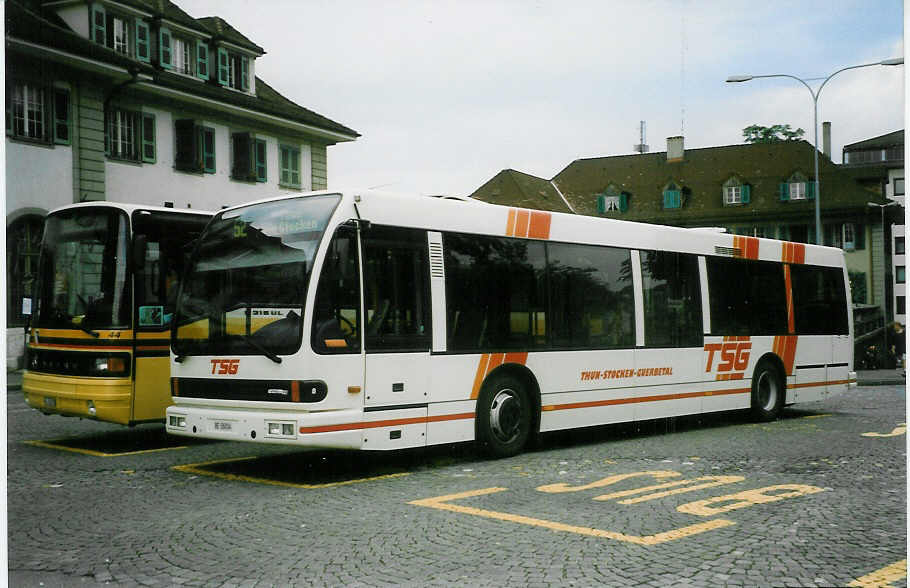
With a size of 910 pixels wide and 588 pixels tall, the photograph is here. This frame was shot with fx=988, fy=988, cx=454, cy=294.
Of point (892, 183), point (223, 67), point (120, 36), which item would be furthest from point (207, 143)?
point (892, 183)

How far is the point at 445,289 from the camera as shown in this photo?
10188 millimetres

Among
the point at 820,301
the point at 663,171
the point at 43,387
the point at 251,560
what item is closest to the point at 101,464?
the point at 43,387

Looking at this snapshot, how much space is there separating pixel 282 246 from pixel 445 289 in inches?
71.0

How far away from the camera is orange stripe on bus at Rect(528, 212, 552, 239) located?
11.4 meters

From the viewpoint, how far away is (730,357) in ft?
46.5

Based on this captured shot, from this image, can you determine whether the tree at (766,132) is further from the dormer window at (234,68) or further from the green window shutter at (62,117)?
the green window shutter at (62,117)

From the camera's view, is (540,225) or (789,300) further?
(789,300)

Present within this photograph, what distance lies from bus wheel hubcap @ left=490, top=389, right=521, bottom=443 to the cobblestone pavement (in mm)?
334

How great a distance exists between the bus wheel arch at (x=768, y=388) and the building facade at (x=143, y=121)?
279 inches

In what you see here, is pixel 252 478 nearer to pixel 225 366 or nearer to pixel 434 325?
pixel 225 366

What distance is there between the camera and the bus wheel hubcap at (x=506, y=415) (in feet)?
34.6

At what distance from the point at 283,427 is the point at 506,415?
9.19 ft

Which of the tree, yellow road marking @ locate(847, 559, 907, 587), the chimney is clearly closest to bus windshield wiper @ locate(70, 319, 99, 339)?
the tree

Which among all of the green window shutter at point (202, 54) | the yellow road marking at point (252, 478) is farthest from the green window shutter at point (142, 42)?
the yellow road marking at point (252, 478)
